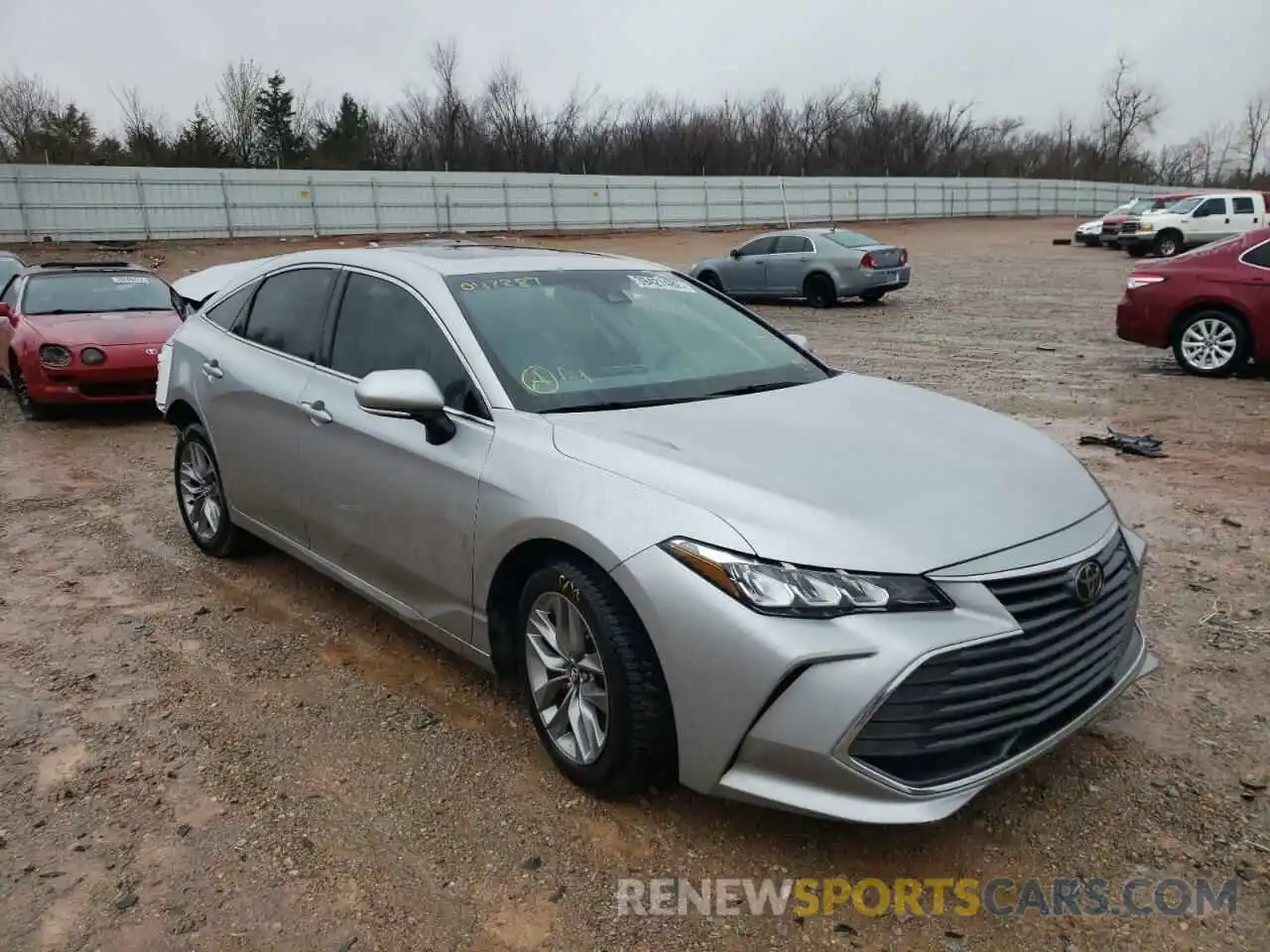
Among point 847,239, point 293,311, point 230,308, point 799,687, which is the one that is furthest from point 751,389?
point 847,239

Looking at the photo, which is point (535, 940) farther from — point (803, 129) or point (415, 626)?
point (803, 129)

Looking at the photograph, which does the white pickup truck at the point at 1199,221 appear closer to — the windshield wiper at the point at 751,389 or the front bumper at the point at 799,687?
the windshield wiper at the point at 751,389

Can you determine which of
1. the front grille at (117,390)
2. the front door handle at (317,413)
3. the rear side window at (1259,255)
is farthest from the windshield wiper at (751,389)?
the rear side window at (1259,255)

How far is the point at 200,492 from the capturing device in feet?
17.4

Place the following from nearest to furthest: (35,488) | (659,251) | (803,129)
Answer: (35,488)
(659,251)
(803,129)

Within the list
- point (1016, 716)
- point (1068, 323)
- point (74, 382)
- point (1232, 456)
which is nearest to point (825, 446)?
point (1016, 716)

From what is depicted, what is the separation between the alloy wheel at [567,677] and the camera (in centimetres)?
293

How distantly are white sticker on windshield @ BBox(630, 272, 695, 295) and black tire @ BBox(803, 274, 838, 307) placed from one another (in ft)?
46.2

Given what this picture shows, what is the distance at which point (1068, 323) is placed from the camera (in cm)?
1488

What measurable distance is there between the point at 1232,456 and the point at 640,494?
5898 millimetres

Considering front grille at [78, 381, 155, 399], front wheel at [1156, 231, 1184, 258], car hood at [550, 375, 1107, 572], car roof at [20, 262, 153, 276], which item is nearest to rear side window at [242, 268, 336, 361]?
car hood at [550, 375, 1107, 572]

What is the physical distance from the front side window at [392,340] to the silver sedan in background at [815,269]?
1446 cm

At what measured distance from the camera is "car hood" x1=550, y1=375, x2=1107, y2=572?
8.36 feet

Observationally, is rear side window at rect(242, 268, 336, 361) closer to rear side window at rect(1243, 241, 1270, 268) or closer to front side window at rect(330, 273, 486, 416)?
front side window at rect(330, 273, 486, 416)
